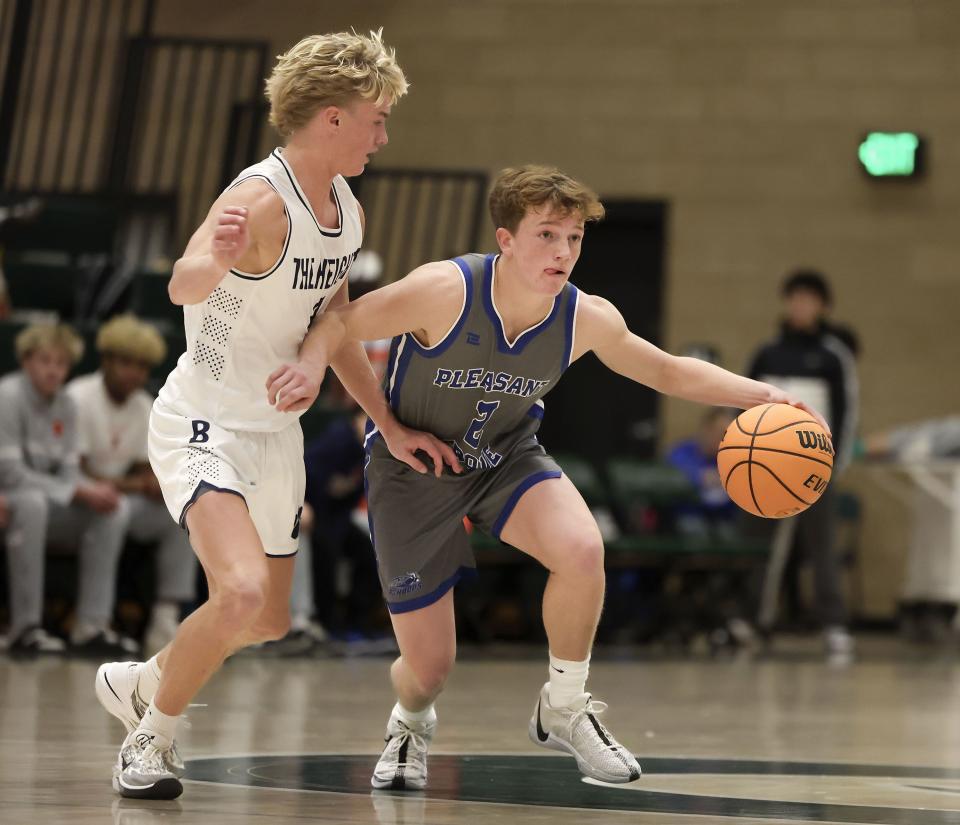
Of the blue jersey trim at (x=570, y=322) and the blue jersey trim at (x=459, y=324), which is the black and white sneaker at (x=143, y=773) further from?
the blue jersey trim at (x=570, y=322)

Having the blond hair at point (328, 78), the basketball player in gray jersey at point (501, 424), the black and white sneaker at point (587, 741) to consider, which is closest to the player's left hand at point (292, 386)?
the basketball player in gray jersey at point (501, 424)

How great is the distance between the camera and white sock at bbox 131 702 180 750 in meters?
3.70

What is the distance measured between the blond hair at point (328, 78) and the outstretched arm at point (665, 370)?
2.43 feet

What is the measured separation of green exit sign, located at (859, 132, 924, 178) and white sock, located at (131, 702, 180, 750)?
33.2ft

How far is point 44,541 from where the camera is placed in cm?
820

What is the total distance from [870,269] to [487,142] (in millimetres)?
3082

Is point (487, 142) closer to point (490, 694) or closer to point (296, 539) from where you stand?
point (490, 694)

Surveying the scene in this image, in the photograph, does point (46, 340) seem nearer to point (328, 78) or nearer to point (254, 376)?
point (254, 376)

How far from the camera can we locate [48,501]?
8.17 metres

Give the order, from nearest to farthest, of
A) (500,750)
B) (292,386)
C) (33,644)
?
(292,386) → (500,750) → (33,644)

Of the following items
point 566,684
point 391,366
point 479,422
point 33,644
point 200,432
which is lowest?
point 33,644

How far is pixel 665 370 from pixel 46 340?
15.1 feet

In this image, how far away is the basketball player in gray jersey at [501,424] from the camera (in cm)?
397

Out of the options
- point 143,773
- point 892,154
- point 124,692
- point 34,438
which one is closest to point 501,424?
point 124,692
